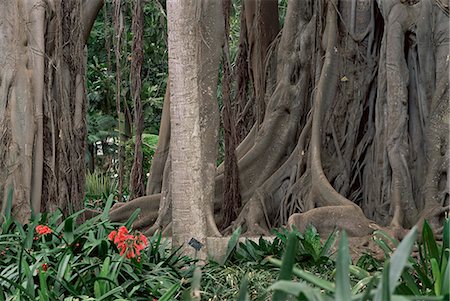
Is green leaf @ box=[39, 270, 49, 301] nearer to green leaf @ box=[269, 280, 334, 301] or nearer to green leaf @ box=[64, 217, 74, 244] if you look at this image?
green leaf @ box=[64, 217, 74, 244]

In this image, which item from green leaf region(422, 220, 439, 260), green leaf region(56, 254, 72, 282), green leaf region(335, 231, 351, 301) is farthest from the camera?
green leaf region(56, 254, 72, 282)

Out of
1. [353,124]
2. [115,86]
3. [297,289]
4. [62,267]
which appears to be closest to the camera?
[297,289]

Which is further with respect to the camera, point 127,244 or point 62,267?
point 127,244

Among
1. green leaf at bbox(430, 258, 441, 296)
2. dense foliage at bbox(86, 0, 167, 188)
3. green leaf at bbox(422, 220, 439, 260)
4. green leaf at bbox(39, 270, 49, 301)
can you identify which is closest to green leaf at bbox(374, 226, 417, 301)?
green leaf at bbox(430, 258, 441, 296)

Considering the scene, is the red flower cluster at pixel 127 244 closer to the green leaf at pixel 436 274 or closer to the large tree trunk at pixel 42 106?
the green leaf at pixel 436 274

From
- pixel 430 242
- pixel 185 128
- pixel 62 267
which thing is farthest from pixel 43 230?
pixel 430 242

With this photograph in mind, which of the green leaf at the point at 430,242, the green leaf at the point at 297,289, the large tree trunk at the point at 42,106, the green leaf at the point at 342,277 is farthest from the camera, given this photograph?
the large tree trunk at the point at 42,106

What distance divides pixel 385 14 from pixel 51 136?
296 centimetres

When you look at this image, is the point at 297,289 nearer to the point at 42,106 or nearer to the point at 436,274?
the point at 436,274

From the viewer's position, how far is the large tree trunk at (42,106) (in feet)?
22.8

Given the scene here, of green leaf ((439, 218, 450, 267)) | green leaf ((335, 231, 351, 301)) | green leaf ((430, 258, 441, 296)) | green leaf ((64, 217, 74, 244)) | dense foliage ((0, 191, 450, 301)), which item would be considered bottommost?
dense foliage ((0, 191, 450, 301))

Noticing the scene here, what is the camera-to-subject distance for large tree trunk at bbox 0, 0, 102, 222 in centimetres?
694

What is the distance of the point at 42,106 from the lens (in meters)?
7.21

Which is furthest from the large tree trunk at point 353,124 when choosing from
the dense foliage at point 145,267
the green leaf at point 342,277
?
the green leaf at point 342,277
